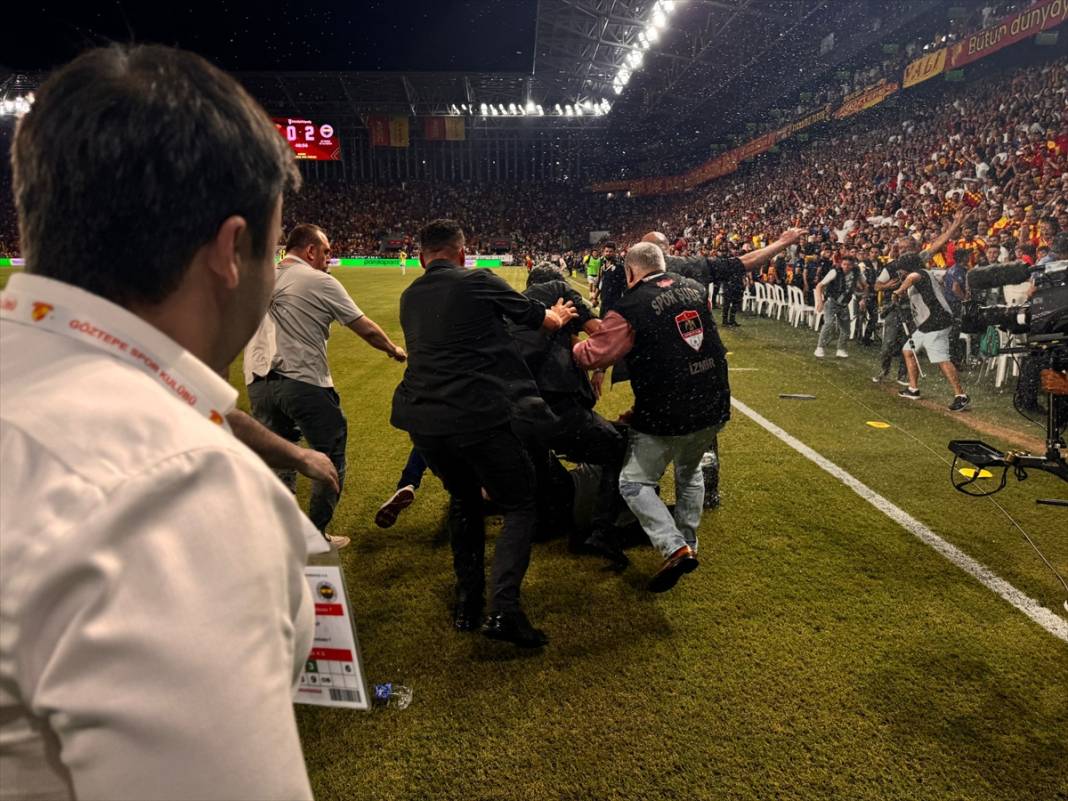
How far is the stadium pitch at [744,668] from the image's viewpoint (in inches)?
104

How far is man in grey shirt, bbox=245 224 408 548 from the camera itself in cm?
424

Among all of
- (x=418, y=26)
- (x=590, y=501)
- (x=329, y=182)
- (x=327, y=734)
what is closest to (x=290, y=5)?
(x=418, y=26)

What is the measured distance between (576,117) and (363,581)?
170ft

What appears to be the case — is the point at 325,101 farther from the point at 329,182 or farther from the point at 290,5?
the point at 290,5

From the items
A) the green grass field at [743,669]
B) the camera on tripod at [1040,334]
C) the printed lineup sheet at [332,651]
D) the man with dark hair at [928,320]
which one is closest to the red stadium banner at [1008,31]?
the man with dark hair at [928,320]

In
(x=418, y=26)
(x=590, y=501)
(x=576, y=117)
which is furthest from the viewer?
(x=576, y=117)

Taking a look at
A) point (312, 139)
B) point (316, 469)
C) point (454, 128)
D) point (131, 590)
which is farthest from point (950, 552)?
point (454, 128)

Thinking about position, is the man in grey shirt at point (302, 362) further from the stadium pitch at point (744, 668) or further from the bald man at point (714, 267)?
the bald man at point (714, 267)

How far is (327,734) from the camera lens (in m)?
2.90

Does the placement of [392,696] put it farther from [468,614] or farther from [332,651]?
[332,651]

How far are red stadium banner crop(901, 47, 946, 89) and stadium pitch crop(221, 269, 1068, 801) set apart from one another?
18349 millimetres

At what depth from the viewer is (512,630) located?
136 inches

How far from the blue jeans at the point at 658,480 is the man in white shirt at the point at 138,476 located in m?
3.23

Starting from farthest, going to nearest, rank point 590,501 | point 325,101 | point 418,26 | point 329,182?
1. point 329,182
2. point 325,101
3. point 418,26
4. point 590,501
